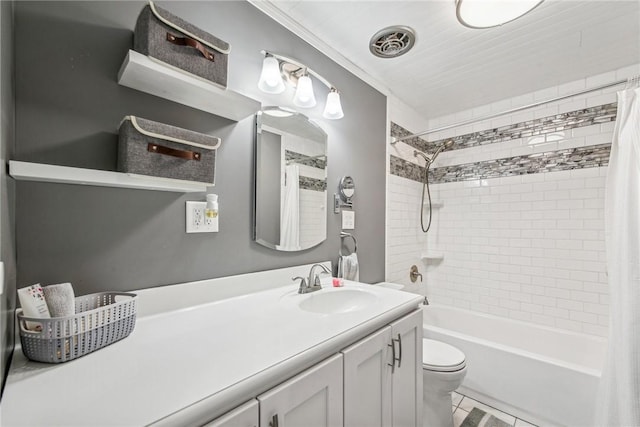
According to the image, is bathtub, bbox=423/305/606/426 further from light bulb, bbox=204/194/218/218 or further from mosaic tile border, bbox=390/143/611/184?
light bulb, bbox=204/194/218/218

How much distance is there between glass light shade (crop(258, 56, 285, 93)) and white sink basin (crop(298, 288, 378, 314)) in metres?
1.06

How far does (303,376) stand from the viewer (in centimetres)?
73

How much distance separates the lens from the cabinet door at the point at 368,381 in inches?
34.4

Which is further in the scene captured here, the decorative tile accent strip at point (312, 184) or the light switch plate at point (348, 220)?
the light switch plate at point (348, 220)

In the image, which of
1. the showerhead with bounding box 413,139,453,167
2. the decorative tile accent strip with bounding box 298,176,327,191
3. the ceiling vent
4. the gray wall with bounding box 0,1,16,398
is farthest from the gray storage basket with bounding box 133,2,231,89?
the showerhead with bounding box 413,139,453,167

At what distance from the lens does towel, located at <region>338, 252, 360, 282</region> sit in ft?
5.78

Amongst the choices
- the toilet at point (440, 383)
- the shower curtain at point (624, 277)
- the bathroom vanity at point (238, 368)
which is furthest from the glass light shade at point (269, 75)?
the shower curtain at point (624, 277)

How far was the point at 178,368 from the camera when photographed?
63 cm

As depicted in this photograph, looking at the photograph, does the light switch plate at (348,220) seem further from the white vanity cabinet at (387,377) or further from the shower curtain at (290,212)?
the white vanity cabinet at (387,377)

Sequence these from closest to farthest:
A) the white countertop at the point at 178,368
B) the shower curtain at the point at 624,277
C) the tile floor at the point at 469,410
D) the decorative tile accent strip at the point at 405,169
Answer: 1. the white countertop at the point at 178,368
2. the shower curtain at the point at 624,277
3. the tile floor at the point at 469,410
4. the decorative tile accent strip at the point at 405,169

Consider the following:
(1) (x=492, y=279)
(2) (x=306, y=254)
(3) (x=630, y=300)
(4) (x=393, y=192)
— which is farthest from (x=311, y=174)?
(1) (x=492, y=279)

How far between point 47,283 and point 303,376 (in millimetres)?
814

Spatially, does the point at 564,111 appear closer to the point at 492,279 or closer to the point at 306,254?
the point at 492,279

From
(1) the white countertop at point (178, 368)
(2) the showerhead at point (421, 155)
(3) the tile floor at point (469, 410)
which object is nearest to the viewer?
(1) the white countertop at point (178, 368)
